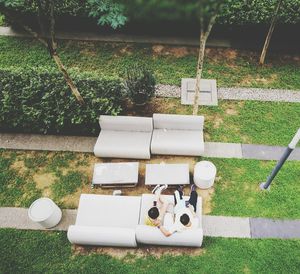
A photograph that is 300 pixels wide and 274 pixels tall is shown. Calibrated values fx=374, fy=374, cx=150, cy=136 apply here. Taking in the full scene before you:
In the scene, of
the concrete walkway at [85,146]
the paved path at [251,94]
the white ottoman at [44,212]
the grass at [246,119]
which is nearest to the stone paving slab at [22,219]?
the white ottoman at [44,212]

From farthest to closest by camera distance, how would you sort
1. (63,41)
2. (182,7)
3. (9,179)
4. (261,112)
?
(63,41) < (261,112) < (9,179) < (182,7)

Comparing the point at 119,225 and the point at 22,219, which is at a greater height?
the point at 119,225

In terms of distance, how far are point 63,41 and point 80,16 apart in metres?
0.99

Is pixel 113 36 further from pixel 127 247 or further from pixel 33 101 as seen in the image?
pixel 127 247

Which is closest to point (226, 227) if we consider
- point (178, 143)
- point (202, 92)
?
point (178, 143)

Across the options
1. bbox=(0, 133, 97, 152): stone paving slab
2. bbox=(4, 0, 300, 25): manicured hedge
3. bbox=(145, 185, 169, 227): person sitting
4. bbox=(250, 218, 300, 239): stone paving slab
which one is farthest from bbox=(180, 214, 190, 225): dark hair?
bbox=(4, 0, 300, 25): manicured hedge

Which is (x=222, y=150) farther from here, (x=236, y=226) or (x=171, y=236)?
(x=171, y=236)

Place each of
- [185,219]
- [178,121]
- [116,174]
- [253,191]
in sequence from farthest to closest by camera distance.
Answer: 1. [178,121]
2. [116,174]
3. [253,191]
4. [185,219]

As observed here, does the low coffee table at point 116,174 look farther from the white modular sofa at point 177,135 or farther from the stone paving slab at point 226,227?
the stone paving slab at point 226,227

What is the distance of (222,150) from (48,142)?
175 inches

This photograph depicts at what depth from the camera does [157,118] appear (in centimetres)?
902

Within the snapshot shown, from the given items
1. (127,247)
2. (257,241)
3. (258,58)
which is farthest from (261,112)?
(127,247)

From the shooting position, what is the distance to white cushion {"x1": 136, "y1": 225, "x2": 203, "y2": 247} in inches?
283

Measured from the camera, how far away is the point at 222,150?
923 cm
